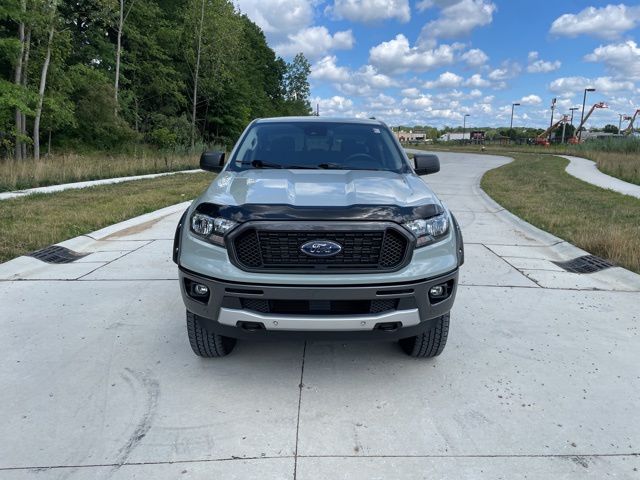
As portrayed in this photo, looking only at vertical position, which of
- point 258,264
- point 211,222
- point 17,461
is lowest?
point 17,461

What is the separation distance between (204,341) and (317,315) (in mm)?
979

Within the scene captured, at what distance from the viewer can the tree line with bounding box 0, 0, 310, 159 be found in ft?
60.7

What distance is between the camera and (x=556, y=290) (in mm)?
5211

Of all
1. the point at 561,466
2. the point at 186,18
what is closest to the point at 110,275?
the point at 561,466

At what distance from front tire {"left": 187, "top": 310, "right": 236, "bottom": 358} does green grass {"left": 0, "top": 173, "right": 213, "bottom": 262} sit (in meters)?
3.70

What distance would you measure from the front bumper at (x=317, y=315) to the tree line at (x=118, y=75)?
55.1 ft

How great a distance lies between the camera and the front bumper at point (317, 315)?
9.22 ft

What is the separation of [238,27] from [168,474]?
3739 cm

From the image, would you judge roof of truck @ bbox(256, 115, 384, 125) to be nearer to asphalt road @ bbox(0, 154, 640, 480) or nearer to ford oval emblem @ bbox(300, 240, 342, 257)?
asphalt road @ bbox(0, 154, 640, 480)

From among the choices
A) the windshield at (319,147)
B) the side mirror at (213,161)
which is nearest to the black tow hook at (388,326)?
the windshield at (319,147)

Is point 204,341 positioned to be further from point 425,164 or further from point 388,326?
point 425,164

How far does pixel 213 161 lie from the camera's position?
14.9 feet

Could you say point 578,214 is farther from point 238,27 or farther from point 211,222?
point 238,27

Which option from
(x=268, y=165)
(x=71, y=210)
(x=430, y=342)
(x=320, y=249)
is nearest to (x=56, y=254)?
(x=71, y=210)
